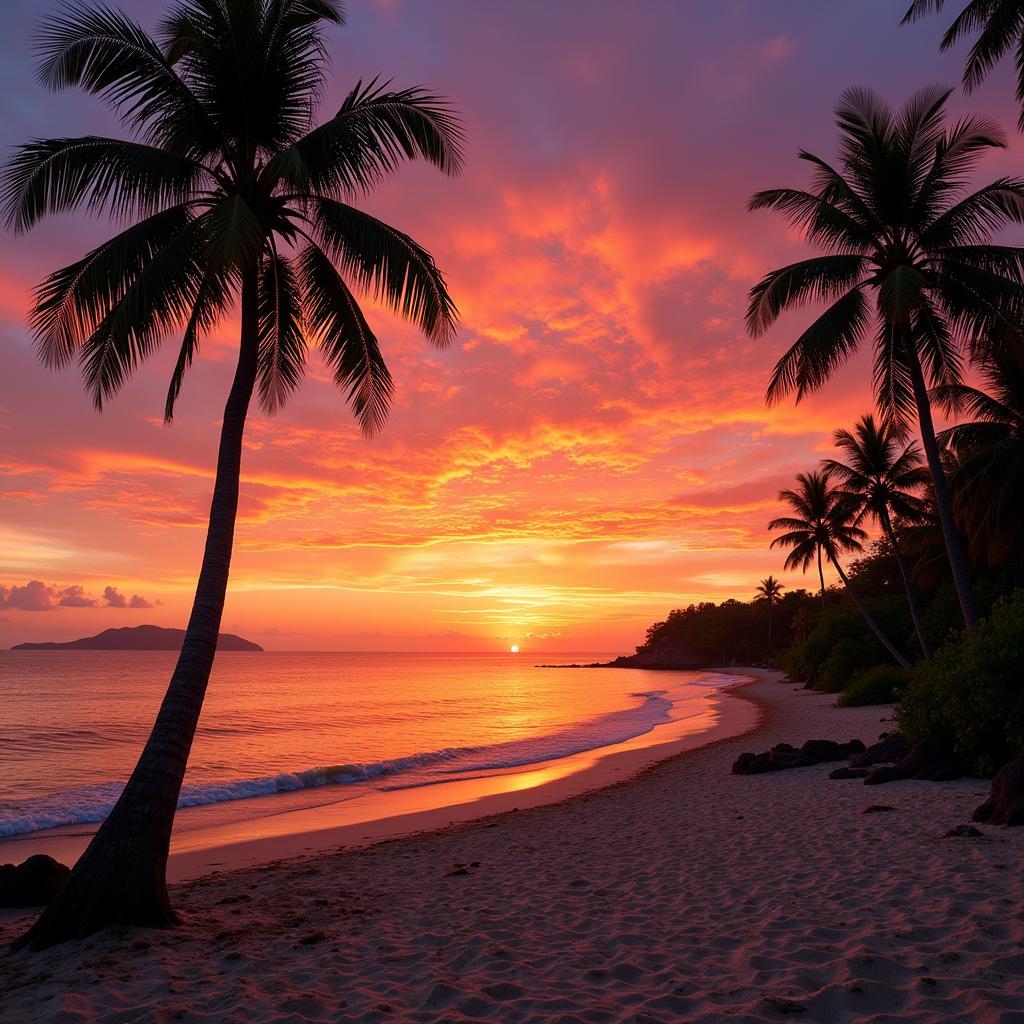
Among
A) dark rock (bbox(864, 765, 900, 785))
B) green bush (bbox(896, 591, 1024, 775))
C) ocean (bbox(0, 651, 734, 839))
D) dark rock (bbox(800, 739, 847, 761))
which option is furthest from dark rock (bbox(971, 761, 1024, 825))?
ocean (bbox(0, 651, 734, 839))

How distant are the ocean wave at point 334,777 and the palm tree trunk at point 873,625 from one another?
1135 cm

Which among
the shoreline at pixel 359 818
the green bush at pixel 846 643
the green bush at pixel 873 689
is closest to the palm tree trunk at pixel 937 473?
the shoreline at pixel 359 818

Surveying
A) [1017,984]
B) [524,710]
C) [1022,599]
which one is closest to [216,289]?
[1017,984]

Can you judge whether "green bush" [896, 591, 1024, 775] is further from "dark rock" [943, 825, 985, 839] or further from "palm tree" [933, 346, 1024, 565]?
"palm tree" [933, 346, 1024, 565]

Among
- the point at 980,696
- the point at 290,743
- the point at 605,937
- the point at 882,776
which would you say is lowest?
the point at 290,743

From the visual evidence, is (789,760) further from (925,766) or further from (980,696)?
(980,696)

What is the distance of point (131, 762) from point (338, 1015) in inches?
856

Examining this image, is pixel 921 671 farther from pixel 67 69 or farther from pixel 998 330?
pixel 67 69

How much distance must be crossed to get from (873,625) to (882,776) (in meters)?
23.4

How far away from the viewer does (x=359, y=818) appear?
1374 centimetres

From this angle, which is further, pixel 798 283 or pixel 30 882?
pixel 798 283

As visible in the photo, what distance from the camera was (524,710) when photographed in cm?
4422

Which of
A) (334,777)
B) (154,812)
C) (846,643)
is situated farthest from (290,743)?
(846,643)

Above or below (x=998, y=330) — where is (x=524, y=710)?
below
